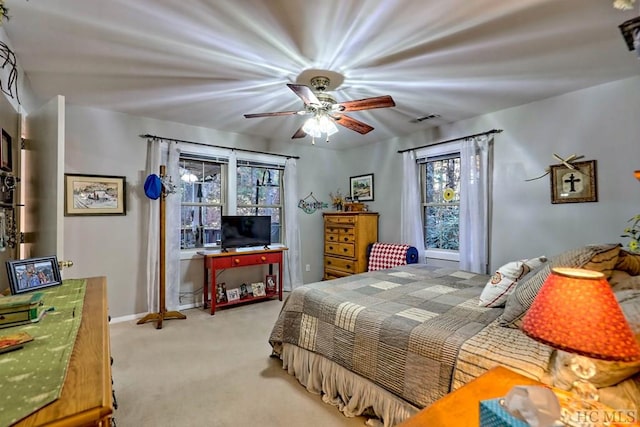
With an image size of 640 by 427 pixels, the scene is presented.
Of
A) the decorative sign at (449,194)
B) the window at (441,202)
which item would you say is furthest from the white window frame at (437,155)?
the decorative sign at (449,194)

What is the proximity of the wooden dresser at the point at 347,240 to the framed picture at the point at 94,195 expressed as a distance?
2904 mm

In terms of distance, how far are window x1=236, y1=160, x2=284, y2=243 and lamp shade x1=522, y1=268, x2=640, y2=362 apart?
13.6 ft

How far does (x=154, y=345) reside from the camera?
292cm

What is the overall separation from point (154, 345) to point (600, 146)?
462 cm

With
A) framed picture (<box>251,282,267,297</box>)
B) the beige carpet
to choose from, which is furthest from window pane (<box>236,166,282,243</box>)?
the beige carpet

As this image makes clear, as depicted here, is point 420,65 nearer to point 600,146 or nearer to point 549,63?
point 549,63

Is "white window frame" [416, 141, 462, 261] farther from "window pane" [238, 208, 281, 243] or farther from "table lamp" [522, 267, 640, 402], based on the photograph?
"table lamp" [522, 267, 640, 402]

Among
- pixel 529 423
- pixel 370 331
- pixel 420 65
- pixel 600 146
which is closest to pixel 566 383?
pixel 529 423

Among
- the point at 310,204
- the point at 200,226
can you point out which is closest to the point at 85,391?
the point at 200,226

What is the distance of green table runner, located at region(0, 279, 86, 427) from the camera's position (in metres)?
0.63

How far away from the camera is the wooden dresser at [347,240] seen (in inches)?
180

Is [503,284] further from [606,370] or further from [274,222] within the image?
[274,222]

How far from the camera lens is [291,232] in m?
4.81

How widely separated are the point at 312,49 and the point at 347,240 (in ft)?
10.0
